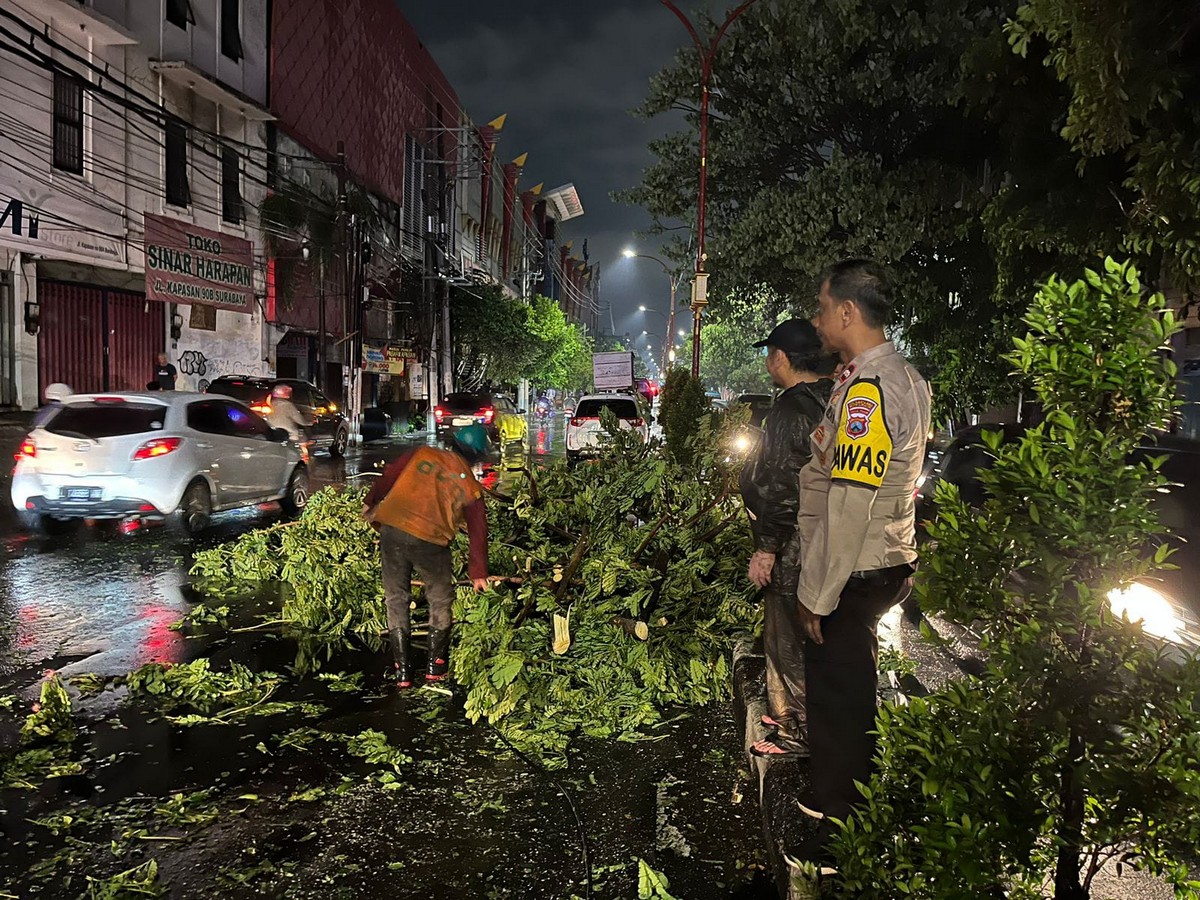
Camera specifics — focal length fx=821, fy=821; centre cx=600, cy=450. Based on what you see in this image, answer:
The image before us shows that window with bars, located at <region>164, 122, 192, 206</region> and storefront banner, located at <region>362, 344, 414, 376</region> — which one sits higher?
window with bars, located at <region>164, 122, 192, 206</region>

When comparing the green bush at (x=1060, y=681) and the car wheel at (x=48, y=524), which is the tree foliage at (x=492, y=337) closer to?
the car wheel at (x=48, y=524)

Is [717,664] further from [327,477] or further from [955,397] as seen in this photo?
[327,477]

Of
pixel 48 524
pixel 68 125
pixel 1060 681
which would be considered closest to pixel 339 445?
pixel 68 125

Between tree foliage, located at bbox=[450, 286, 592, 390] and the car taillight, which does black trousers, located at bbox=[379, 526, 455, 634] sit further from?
tree foliage, located at bbox=[450, 286, 592, 390]

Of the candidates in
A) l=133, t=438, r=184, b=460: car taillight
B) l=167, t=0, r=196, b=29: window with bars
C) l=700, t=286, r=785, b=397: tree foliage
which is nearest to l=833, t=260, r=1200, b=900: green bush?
l=133, t=438, r=184, b=460: car taillight

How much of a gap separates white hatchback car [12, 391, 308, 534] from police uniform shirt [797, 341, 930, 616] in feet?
28.5

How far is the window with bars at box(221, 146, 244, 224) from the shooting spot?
925 inches

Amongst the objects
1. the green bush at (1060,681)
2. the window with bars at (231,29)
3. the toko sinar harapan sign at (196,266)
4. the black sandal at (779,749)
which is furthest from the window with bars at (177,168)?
the green bush at (1060,681)

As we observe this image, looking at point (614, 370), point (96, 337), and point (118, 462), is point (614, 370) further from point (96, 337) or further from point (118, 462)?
point (96, 337)

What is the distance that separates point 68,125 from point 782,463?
20.2m

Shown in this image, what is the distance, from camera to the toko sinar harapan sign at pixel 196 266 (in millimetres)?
20031

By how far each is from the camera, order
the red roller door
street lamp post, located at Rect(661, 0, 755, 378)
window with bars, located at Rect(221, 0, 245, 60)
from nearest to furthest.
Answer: street lamp post, located at Rect(661, 0, 755, 378) → the red roller door → window with bars, located at Rect(221, 0, 245, 60)

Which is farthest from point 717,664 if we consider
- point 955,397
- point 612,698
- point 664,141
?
point 664,141

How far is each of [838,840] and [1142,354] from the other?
4.82 ft
